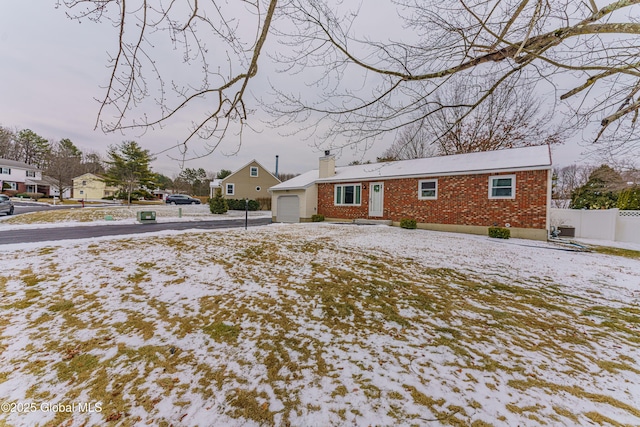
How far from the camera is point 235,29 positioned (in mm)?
3357

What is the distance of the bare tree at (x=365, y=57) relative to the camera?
10.0ft

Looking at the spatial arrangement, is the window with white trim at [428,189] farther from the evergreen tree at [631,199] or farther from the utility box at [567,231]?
the evergreen tree at [631,199]

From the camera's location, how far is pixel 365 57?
4332mm

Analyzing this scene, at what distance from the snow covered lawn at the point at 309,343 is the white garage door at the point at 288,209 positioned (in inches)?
439

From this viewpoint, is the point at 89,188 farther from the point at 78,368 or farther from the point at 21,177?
the point at 78,368

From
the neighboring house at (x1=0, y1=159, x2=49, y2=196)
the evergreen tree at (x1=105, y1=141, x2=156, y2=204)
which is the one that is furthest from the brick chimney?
the neighboring house at (x1=0, y1=159, x2=49, y2=196)

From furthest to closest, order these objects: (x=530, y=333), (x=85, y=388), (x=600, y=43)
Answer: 1. (x=600, y=43)
2. (x=530, y=333)
3. (x=85, y=388)

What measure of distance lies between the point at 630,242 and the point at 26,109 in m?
23.8

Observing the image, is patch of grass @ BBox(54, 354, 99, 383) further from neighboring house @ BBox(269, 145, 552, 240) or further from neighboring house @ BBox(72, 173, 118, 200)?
neighboring house @ BBox(72, 173, 118, 200)

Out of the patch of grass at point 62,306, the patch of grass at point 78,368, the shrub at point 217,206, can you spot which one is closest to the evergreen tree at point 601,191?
the patch of grass at point 78,368

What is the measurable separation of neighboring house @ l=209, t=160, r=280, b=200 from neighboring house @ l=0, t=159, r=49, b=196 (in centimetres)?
3500

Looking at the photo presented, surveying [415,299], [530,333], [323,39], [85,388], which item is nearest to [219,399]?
[85,388]

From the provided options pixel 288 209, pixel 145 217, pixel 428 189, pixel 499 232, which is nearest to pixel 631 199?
pixel 499 232

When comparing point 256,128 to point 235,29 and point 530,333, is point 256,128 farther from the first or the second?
point 530,333
